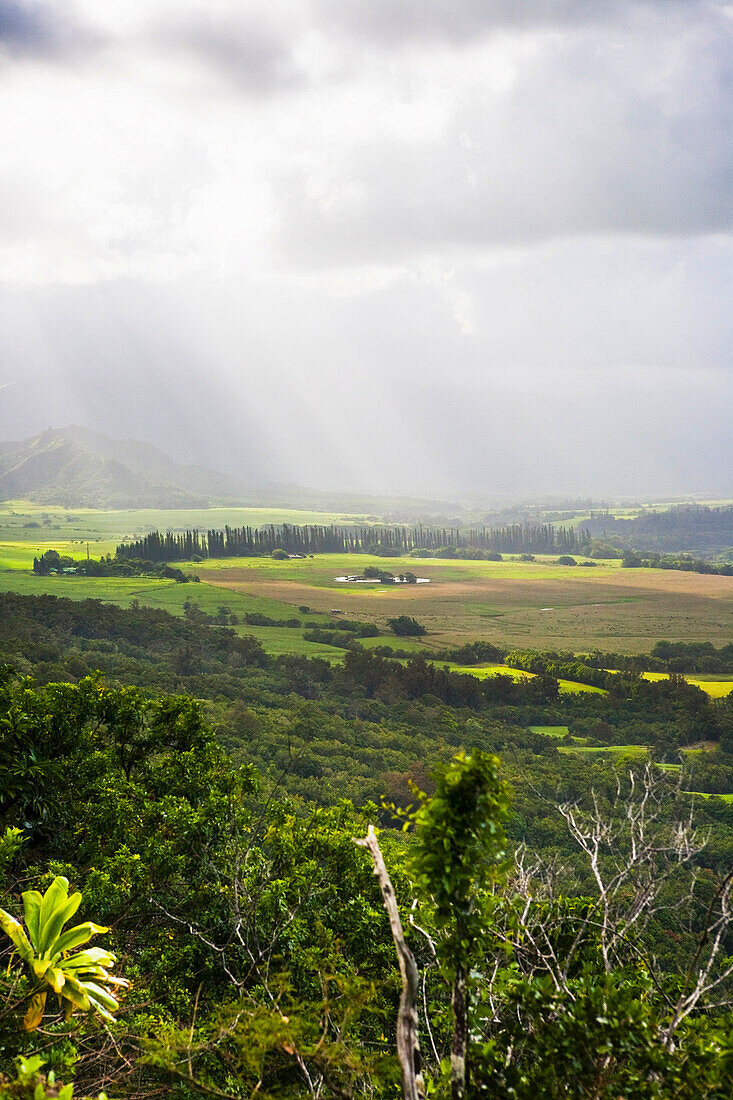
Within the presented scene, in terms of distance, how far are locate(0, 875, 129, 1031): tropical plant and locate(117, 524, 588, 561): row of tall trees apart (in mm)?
118078

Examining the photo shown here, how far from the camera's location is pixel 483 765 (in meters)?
4.46

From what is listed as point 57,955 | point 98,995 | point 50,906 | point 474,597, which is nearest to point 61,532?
point 474,597

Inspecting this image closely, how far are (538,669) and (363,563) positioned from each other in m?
72.2

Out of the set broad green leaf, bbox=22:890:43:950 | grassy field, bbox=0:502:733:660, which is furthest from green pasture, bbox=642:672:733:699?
broad green leaf, bbox=22:890:43:950

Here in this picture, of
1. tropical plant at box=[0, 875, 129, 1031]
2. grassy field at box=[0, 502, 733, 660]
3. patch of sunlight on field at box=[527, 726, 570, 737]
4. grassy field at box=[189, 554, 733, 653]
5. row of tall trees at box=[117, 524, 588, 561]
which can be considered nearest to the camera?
tropical plant at box=[0, 875, 129, 1031]

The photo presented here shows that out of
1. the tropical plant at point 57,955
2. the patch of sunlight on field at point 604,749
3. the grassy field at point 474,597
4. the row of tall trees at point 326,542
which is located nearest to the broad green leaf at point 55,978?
the tropical plant at point 57,955

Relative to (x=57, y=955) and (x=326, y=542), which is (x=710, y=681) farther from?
(x=326, y=542)

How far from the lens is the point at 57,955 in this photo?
5832 millimetres

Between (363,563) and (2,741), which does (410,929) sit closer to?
(2,741)

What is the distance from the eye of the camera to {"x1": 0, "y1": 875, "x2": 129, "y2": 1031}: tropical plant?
5.59 meters

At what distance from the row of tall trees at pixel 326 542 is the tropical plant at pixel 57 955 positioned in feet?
387

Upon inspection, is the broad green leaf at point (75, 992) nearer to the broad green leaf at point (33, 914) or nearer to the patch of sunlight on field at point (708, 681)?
the broad green leaf at point (33, 914)

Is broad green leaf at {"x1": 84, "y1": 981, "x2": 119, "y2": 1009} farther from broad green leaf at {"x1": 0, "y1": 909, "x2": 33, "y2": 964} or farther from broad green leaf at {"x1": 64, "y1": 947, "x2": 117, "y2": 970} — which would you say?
broad green leaf at {"x1": 0, "y1": 909, "x2": 33, "y2": 964}

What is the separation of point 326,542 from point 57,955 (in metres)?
150
